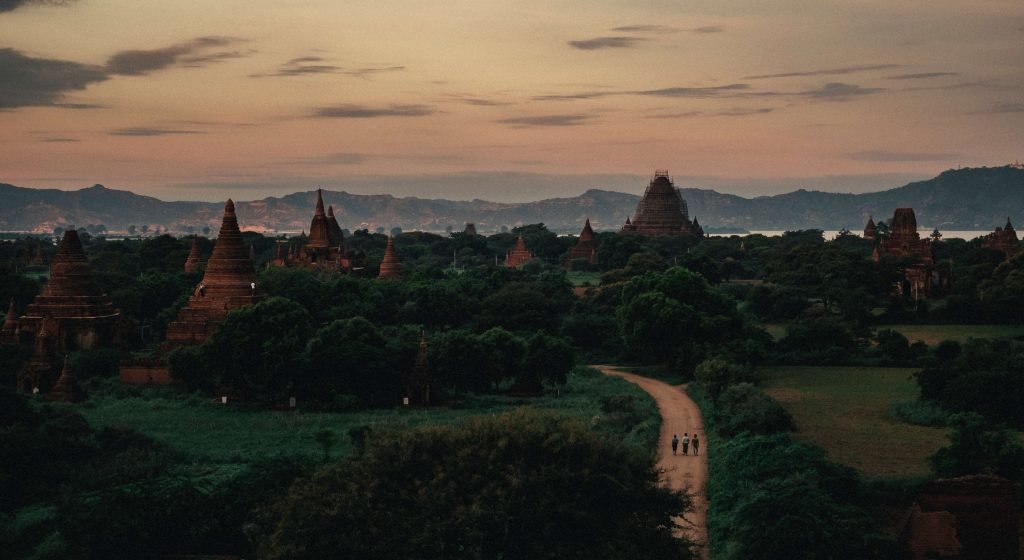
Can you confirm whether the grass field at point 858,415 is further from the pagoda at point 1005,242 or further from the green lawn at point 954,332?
the pagoda at point 1005,242

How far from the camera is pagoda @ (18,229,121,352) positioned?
56.1 m

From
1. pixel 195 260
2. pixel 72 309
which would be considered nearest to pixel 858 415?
pixel 72 309

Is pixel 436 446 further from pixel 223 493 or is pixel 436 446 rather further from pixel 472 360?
pixel 472 360

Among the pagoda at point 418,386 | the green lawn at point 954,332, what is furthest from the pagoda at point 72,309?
the green lawn at point 954,332

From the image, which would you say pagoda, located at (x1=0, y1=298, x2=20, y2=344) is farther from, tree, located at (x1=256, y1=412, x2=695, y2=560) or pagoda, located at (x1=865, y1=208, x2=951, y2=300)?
pagoda, located at (x1=865, y1=208, x2=951, y2=300)

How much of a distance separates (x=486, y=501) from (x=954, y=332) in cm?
5249

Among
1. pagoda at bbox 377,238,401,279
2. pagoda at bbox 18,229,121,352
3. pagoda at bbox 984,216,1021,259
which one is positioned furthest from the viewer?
pagoda at bbox 984,216,1021,259

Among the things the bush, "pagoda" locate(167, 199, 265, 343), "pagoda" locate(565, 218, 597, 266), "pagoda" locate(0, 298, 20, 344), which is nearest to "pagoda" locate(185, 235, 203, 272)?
"pagoda" locate(0, 298, 20, 344)

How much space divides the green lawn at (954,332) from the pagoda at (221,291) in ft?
115

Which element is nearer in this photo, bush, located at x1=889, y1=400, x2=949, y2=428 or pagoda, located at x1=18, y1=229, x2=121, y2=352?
bush, located at x1=889, y1=400, x2=949, y2=428

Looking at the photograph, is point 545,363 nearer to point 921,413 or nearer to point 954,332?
point 921,413

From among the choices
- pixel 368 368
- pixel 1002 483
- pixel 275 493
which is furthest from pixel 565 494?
pixel 368 368

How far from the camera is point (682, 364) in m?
54.1

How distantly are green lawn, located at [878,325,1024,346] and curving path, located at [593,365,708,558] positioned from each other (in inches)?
749
